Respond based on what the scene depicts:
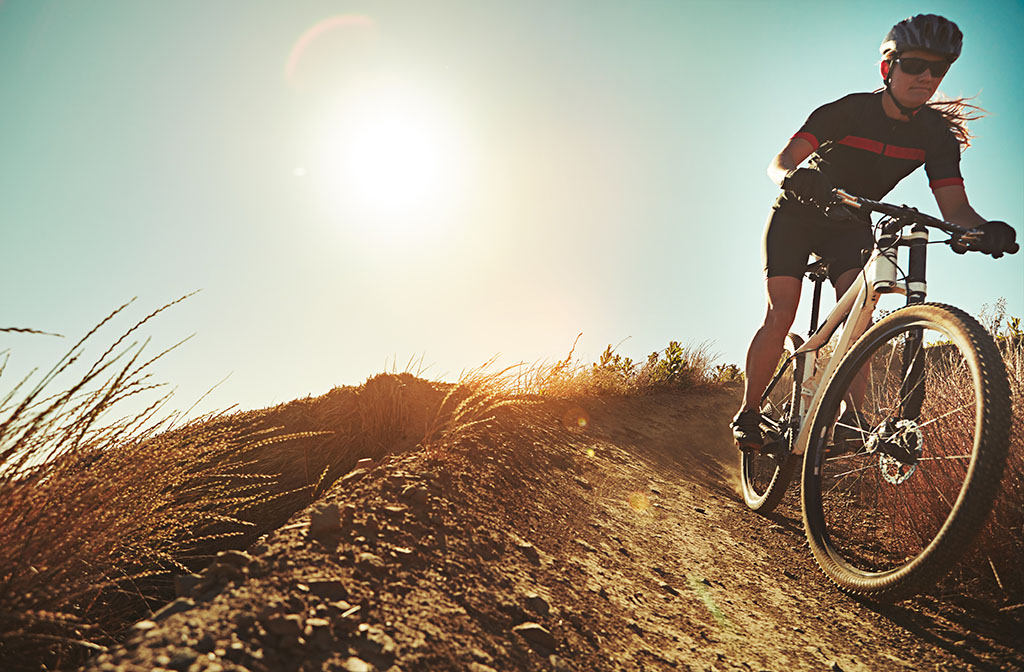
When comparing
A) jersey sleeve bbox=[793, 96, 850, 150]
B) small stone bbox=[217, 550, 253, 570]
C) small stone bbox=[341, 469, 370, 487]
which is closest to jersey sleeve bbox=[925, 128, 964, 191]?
jersey sleeve bbox=[793, 96, 850, 150]

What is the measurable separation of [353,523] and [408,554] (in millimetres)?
206

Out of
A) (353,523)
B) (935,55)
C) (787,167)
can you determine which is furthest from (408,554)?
(935,55)

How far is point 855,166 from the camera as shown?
10.3 feet

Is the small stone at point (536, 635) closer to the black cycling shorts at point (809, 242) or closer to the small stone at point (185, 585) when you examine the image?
the small stone at point (185, 585)

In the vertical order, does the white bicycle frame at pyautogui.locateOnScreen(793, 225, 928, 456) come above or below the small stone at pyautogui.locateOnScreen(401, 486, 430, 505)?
above

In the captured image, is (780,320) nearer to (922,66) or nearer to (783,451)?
(783,451)

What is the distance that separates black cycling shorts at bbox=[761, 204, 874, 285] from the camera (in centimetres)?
323

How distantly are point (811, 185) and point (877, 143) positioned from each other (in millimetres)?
853

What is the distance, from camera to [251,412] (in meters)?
4.05

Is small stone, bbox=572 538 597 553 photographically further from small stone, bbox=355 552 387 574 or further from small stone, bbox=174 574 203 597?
small stone, bbox=174 574 203 597

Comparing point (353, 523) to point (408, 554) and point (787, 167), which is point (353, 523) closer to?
point (408, 554)

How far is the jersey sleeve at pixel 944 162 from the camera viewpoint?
9.77ft

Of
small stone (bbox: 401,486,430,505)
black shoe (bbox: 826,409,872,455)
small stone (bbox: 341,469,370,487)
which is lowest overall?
small stone (bbox: 401,486,430,505)

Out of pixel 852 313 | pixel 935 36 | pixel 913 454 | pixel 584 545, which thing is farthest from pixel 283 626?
pixel 935 36
